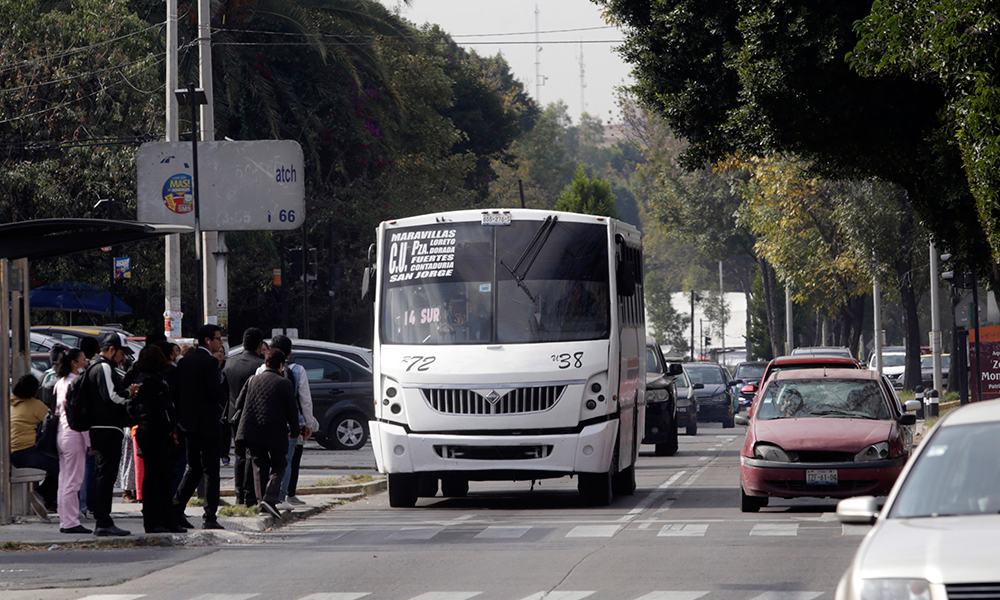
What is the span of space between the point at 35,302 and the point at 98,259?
303 cm

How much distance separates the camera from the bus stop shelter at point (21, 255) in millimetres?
12945

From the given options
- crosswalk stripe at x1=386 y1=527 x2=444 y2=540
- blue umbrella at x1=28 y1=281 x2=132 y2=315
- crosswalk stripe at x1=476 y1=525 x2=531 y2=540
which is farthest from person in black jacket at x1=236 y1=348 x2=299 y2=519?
blue umbrella at x1=28 y1=281 x2=132 y2=315

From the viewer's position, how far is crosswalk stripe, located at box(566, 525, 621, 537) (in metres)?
13.4

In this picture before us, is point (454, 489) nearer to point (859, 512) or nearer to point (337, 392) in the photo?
point (337, 392)

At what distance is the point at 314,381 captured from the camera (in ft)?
→ 86.9

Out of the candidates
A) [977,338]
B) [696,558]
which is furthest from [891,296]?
[696,558]

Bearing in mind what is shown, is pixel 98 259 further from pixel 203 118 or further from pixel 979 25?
pixel 979 25

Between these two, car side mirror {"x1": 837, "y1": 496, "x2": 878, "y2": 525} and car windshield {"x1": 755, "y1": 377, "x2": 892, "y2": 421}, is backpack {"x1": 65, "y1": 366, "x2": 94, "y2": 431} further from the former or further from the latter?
car side mirror {"x1": 837, "y1": 496, "x2": 878, "y2": 525}

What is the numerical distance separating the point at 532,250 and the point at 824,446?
3.92 meters

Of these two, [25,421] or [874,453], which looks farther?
[874,453]

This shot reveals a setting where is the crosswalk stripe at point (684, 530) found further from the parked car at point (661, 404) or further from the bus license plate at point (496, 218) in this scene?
the parked car at point (661, 404)

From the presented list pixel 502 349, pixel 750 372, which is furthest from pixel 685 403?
pixel 502 349

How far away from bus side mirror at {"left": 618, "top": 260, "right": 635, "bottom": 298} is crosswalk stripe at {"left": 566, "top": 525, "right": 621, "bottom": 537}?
11.1 feet

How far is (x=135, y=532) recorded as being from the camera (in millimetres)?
13641
